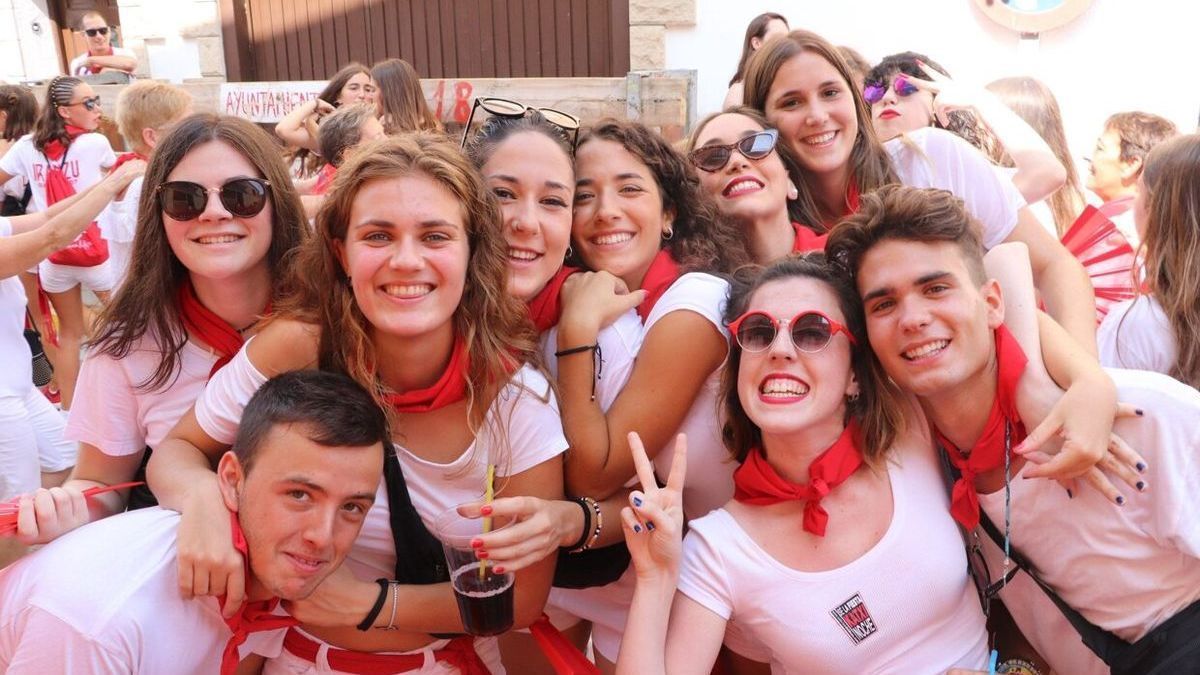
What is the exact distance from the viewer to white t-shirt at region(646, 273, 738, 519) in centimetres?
232

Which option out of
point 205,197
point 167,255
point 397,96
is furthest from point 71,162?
point 205,197

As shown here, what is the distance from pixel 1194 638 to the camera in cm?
190

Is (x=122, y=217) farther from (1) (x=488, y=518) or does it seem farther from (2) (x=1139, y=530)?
(2) (x=1139, y=530)

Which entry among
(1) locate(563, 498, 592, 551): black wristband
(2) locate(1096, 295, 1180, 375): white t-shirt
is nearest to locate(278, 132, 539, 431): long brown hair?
(1) locate(563, 498, 592, 551): black wristband

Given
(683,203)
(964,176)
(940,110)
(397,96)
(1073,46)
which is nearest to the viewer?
(683,203)

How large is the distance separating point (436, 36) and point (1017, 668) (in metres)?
8.94

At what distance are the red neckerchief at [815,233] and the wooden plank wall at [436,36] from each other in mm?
6065

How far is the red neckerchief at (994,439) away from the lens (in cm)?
206

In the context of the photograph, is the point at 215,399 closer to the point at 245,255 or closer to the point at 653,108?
the point at 245,255

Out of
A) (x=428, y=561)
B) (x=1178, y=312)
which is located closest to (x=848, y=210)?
(x=1178, y=312)

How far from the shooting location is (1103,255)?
147 inches

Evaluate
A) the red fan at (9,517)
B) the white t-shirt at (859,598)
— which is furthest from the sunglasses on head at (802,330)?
the red fan at (9,517)

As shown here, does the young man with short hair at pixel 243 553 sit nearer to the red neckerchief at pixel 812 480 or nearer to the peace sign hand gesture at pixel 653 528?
the peace sign hand gesture at pixel 653 528

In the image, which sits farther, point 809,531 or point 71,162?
point 71,162
